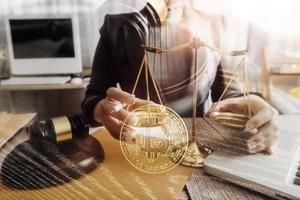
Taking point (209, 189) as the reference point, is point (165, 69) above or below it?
above

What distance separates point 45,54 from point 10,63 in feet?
0.29

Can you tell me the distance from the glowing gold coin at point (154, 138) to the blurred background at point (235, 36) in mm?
156

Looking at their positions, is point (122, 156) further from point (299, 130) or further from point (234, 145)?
point (299, 130)

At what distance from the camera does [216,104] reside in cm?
71

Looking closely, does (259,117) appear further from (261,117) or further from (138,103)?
(138,103)

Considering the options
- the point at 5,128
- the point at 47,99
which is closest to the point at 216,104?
the point at 47,99

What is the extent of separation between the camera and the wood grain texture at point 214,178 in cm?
58

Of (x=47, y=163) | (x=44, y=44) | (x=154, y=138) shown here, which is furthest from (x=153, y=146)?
(x=44, y=44)

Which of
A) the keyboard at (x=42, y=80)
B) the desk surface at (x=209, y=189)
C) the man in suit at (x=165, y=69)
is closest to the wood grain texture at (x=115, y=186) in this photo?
the desk surface at (x=209, y=189)

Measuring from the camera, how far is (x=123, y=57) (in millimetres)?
688

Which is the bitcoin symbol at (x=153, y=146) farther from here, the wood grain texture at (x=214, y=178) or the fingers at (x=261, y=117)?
the fingers at (x=261, y=117)

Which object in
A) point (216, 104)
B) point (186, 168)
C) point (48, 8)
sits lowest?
point (186, 168)

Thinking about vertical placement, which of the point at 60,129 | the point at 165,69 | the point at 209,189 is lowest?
the point at 209,189

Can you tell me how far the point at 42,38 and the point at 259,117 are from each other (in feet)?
1.74
